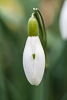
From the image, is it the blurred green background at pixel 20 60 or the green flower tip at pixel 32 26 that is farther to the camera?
the blurred green background at pixel 20 60

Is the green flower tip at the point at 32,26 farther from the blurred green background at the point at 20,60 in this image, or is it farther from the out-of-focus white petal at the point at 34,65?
the blurred green background at the point at 20,60

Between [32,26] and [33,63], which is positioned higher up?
[32,26]

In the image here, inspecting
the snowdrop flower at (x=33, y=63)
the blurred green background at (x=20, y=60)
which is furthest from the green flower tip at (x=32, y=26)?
the blurred green background at (x=20, y=60)

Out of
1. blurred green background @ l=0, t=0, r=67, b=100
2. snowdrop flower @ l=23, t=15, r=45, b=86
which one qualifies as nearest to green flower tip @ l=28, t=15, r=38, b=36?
snowdrop flower @ l=23, t=15, r=45, b=86

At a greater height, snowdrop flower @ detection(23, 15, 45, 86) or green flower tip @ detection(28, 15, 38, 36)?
green flower tip @ detection(28, 15, 38, 36)

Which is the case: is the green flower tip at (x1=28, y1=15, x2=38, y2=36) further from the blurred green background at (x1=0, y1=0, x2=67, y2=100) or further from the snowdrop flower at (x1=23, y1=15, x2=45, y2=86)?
the blurred green background at (x1=0, y1=0, x2=67, y2=100)

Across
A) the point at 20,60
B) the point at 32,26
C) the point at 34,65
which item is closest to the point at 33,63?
the point at 34,65

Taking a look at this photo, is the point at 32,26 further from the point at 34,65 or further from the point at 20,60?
the point at 20,60

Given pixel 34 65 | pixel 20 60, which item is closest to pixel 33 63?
pixel 34 65

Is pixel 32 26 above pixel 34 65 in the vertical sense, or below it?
above

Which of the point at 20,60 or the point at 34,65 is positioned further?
the point at 20,60

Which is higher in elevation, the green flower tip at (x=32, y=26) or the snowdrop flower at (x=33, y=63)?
the green flower tip at (x=32, y=26)
